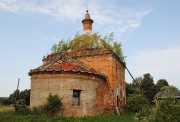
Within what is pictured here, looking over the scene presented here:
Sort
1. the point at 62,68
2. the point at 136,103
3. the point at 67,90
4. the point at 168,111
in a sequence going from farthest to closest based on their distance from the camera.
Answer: the point at 136,103 < the point at 62,68 < the point at 67,90 < the point at 168,111

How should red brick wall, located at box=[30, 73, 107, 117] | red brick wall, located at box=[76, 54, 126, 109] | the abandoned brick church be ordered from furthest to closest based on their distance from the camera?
1. red brick wall, located at box=[76, 54, 126, 109]
2. the abandoned brick church
3. red brick wall, located at box=[30, 73, 107, 117]

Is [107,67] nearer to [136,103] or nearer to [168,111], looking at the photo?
[136,103]

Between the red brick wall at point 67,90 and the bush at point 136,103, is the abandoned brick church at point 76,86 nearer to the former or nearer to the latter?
A: the red brick wall at point 67,90

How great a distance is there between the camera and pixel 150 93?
163ft

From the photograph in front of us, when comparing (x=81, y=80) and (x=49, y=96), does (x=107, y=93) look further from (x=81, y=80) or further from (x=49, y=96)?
(x=49, y=96)

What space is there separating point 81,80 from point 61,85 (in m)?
1.72

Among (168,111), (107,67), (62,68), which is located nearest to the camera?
(168,111)

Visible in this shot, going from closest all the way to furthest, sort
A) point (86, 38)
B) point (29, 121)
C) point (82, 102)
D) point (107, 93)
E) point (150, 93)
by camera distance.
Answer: point (29, 121) → point (82, 102) → point (107, 93) → point (86, 38) → point (150, 93)

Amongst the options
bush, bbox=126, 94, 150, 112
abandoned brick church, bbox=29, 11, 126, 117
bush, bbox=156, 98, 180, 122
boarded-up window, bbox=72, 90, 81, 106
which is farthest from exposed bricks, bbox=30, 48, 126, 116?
bush, bbox=156, 98, 180, 122

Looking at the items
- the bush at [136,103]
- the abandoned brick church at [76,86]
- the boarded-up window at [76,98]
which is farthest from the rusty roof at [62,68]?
the bush at [136,103]

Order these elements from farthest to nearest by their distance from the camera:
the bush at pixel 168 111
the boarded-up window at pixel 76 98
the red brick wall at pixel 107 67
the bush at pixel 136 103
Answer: the bush at pixel 136 103 < the red brick wall at pixel 107 67 < the boarded-up window at pixel 76 98 < the bush at pixel 168 111

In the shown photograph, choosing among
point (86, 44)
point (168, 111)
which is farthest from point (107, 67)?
point (168, 111)

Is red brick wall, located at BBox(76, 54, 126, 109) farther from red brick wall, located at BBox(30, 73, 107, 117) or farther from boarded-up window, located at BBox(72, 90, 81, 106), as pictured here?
boarded-up window, located at BBox(72, 90, 81, 106)

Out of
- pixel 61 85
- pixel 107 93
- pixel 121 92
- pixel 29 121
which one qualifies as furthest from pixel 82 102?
pixel 121 92
